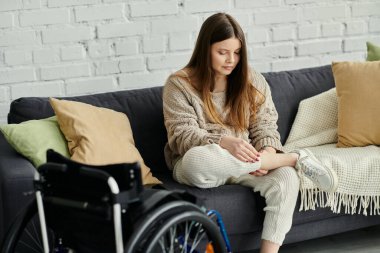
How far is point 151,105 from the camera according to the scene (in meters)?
3.01

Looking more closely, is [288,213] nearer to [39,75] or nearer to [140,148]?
[140,148]

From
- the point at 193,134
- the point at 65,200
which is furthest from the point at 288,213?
the point at 65,200

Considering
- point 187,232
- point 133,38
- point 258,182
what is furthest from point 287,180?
point 133,38

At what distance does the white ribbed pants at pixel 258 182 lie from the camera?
2.55 meters

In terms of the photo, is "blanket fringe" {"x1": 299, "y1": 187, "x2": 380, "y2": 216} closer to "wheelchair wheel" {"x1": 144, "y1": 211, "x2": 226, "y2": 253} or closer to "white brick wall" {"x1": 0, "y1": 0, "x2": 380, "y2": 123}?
"wheelchair wheel" {"x1": 144, "y1": 211, "x2": 226, "y2": 253}

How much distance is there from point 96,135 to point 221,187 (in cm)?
49

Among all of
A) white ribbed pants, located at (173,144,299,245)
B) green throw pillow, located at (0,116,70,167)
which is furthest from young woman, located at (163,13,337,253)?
green throw pillow, located at (0,116,70,167)

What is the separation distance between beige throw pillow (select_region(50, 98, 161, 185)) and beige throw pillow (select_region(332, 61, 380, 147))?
33.0 inches

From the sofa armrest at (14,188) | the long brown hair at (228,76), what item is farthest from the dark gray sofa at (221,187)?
the long brown hair at (228,76)

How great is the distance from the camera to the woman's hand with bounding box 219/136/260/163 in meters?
2.61

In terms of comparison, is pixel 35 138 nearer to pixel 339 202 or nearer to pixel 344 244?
pixel 339 202

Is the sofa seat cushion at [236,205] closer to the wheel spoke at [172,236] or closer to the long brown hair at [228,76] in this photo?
the long brown hair at [228,76]

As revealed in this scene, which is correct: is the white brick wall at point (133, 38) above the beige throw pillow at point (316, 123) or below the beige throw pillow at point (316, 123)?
above

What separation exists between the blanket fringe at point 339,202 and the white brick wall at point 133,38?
101 centimetres
